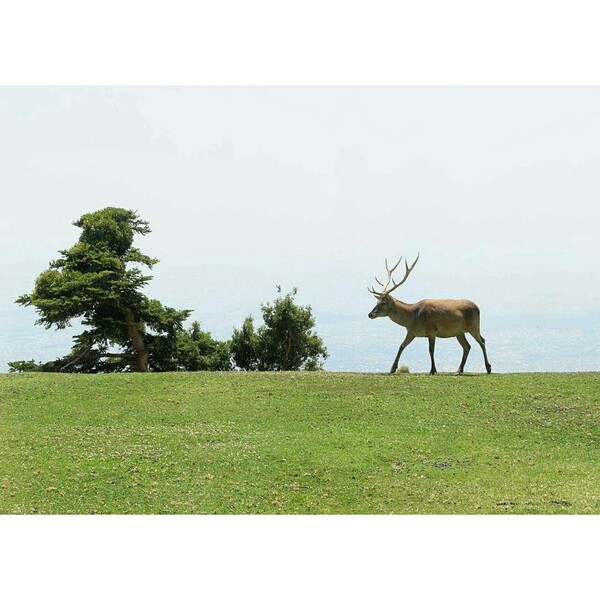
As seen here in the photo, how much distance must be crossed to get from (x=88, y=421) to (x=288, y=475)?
4961 millimetres

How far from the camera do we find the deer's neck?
21.5 m

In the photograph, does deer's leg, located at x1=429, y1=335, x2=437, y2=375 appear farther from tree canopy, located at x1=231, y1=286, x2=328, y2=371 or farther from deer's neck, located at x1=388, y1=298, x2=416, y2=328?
tree canopy, located at x1=231, y1=286, x2=328, y2=371

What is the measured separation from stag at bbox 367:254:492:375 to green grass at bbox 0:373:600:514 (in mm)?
1069

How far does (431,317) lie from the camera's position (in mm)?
21234

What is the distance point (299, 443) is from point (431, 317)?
6021 millimetres

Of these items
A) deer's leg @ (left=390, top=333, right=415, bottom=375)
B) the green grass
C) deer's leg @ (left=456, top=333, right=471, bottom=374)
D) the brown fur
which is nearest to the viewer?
the green grass

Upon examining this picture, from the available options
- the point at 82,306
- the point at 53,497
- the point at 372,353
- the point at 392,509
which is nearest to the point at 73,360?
the point at 82,306

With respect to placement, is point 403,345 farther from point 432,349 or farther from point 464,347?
point 464,347

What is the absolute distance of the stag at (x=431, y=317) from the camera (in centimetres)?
2127

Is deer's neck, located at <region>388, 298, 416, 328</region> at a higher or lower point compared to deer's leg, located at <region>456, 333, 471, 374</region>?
higher

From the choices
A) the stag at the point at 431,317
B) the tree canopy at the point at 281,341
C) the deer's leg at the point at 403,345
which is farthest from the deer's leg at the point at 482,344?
the tree canopy at the point at 281,341

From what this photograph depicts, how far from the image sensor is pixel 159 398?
19.3m

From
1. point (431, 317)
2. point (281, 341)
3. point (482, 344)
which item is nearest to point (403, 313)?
point (431, 317)

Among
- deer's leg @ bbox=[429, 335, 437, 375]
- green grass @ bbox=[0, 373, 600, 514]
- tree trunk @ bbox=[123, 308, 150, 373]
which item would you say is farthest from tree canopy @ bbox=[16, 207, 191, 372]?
deer's leg @ bbox=[429, 335, 437, 375]
